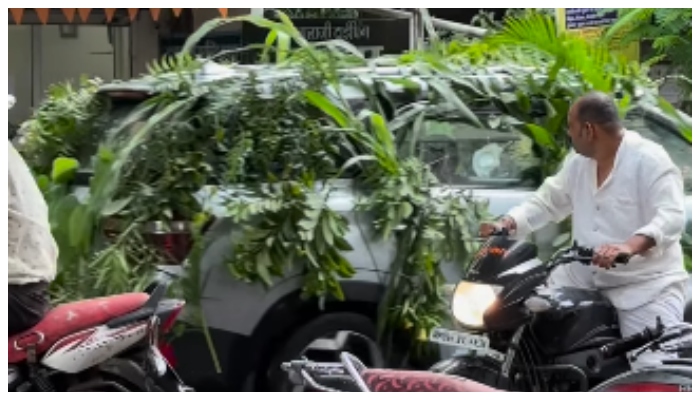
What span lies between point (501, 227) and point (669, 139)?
0.70 m

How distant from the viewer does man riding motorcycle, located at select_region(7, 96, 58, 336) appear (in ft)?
13.3

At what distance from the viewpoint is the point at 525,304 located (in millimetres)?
4059

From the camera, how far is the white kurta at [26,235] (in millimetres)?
4059

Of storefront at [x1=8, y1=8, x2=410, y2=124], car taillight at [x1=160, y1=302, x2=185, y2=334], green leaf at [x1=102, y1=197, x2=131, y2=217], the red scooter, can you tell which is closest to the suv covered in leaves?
green leaf at [x1=102, y1=197, x2=131, y2=217]

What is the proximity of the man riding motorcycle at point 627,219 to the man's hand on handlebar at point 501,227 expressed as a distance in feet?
0.66

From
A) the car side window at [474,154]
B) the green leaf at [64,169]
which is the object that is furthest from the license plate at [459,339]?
the green leaf at [64,169]

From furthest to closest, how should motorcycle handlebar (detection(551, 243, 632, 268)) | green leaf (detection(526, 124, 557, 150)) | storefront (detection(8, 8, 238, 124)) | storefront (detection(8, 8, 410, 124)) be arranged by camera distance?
storefront (detection(8, 8, 238, 124)), storefront (detection(8, 8, 410, 124)), green leaf (detection(526, 124, 557, 150)), motorcycle handlebar (detection(551, 243, 632, 268))

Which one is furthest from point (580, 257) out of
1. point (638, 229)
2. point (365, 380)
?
point (365, 380)

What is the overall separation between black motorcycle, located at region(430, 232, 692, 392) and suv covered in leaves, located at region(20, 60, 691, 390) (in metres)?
0.24

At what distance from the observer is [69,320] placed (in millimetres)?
4121

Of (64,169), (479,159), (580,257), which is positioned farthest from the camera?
(64,169)

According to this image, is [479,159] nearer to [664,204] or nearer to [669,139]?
[669,139]

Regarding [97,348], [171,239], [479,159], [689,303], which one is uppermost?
[479,159]

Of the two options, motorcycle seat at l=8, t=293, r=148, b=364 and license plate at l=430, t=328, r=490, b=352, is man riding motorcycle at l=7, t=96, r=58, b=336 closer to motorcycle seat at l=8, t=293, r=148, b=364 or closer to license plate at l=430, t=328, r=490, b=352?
motorcycle seat at l=8, t=293, r=148, b=364
